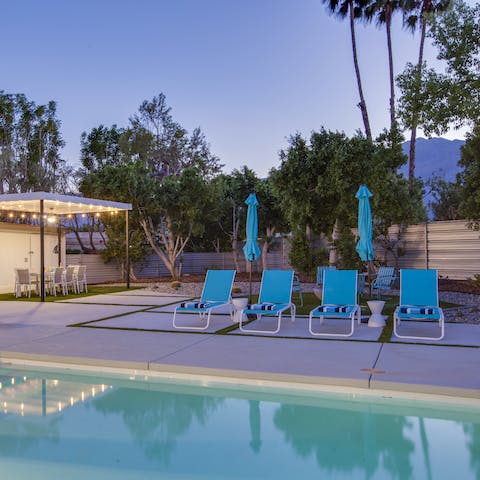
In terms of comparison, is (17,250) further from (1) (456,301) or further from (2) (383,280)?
(1) (456,301)

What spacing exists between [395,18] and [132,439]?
2470 centimetres

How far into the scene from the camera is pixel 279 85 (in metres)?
22.3

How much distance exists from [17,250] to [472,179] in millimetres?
13614

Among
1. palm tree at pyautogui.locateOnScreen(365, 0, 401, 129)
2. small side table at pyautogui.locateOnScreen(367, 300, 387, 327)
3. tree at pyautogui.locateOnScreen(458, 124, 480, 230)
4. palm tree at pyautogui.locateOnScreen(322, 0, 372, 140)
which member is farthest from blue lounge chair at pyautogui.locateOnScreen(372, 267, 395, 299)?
palm tree at pyautogui.locateOnScreen(365, 0, 401, 129)

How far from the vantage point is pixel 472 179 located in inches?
476

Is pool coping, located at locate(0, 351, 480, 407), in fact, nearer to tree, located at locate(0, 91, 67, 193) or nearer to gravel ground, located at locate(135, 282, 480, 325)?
gravel ground, located at locate(135, 282, 480, 325)

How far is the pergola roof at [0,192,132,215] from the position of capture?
13.3m

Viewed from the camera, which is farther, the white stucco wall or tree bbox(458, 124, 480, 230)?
the white stucco wall

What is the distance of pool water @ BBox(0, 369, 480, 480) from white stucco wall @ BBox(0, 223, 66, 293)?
11.9 metres

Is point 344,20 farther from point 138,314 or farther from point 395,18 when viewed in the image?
point 138,314

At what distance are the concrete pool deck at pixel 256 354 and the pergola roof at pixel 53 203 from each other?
4789 mm

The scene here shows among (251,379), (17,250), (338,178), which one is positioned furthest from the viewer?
(17,250)

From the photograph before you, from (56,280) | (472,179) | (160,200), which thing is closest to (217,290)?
(472,179)

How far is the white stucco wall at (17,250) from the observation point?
53.5ft
